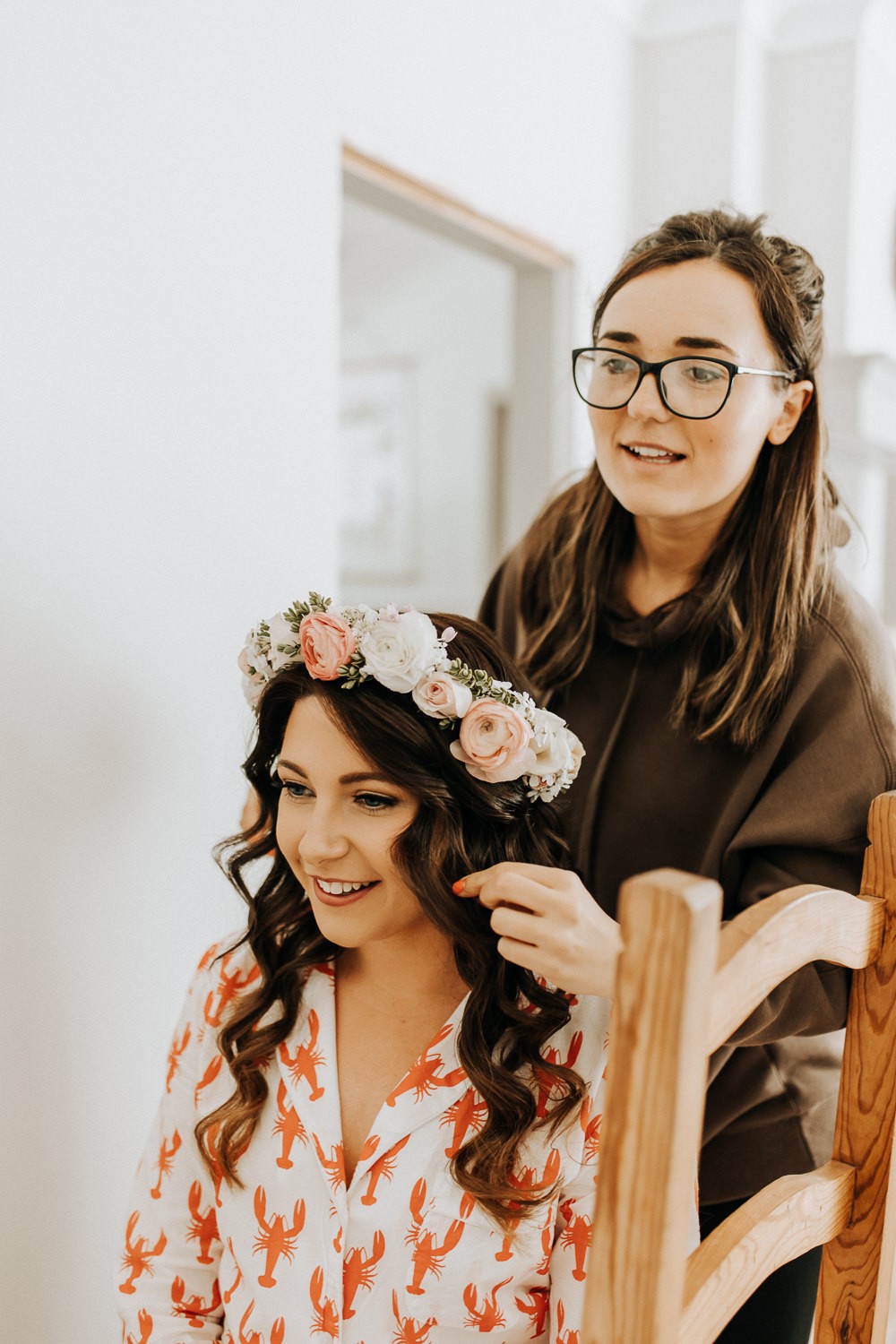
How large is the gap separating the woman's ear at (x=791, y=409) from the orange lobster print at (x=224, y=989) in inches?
31.5

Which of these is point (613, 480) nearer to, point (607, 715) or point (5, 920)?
point (607, 715)

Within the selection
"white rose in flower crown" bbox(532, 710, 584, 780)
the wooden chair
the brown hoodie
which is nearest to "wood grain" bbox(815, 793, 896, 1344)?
the wooden chair

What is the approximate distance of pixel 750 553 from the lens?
1379 mm

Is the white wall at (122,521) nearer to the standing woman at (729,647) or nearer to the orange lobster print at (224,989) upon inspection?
the orange lobster print at (224,989)

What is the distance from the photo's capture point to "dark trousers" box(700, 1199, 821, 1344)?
1332mm

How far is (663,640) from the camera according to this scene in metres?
1.42

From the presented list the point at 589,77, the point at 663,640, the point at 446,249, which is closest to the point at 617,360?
the point at 663,640

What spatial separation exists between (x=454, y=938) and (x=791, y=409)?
70 centimetres

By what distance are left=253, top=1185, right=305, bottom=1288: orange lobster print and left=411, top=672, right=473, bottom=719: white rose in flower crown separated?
1.47ft

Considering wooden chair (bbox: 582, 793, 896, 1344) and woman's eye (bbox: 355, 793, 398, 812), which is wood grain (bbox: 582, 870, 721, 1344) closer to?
Answer: wooden chair (bbox: 582, 793, 896, 1344)

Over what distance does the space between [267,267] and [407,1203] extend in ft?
3.47

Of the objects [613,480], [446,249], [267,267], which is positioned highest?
[446,249]

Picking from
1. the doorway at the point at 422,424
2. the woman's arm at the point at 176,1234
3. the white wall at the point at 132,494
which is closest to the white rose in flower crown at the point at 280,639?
the white wall at the point at 132,494

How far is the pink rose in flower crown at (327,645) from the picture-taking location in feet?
3.28
